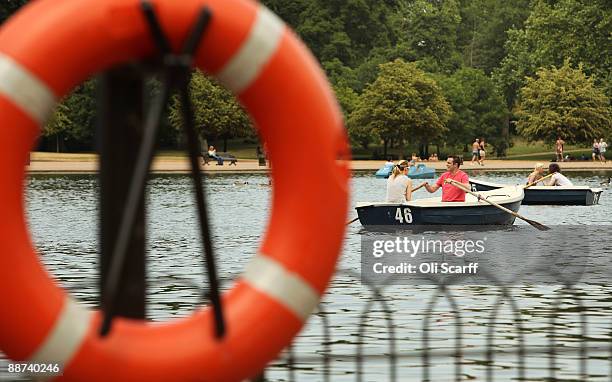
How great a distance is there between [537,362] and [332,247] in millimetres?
6512

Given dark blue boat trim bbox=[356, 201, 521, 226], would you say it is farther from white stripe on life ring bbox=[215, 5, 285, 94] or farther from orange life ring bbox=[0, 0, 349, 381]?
white stripe on life ring bbox=[215, 5, 285, 94]

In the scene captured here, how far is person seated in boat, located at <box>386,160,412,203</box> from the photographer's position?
87.0 feet

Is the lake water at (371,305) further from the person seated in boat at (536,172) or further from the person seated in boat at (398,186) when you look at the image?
the person seated in boat at (398,186)

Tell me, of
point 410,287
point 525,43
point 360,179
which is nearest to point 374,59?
point 525,43

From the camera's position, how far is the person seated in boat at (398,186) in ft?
87.0

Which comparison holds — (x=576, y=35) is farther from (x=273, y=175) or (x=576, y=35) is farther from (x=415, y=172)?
(x=273, y=175)

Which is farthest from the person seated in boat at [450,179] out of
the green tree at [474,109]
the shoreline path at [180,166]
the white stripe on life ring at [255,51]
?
the green tree at [474,109]

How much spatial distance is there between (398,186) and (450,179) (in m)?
1.12

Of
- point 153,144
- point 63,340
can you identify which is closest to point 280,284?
point 153,144

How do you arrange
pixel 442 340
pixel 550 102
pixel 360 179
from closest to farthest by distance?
1. pixel 442 340
2. pixel 360 179
3. pixel 550 102

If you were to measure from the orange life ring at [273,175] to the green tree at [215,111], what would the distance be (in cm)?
7627

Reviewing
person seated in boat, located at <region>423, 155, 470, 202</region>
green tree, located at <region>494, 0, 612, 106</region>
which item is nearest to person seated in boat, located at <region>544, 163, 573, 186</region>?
person seated in boat, located at <region>423, 155, 470, 202</region>

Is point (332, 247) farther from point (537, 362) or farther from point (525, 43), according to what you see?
point (525, 43)

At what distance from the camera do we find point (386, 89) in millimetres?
81312
